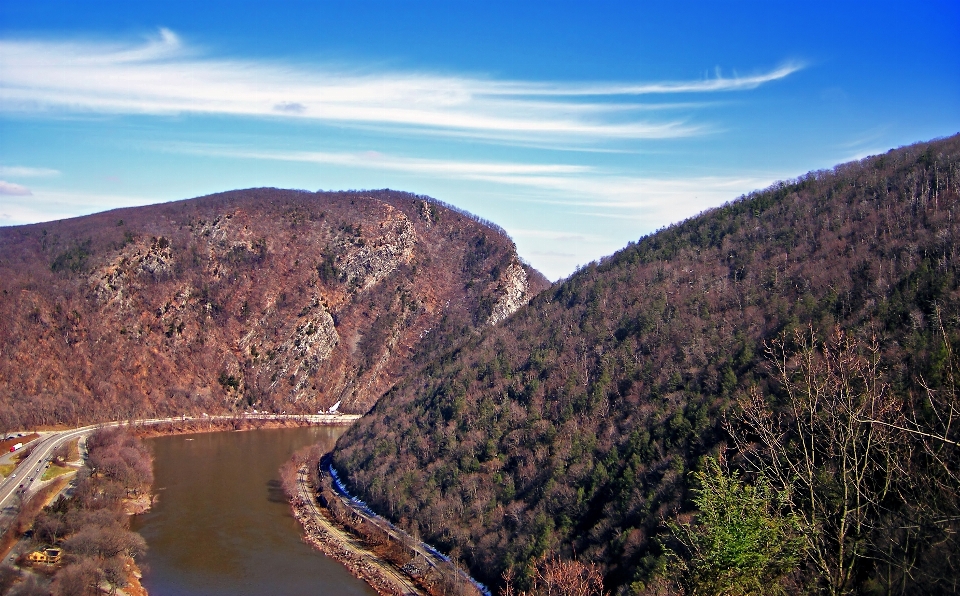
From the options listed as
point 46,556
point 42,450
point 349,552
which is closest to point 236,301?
point 42,450

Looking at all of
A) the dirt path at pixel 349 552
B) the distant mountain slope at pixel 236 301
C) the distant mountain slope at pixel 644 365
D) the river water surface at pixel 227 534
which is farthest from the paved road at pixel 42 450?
the distant mountain slope at pixel 644 365

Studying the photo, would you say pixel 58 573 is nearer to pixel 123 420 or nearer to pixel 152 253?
pixel 123 420

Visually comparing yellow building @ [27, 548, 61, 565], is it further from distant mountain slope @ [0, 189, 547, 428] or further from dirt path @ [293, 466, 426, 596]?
distant mountain slope @ [0, 189, 547, 428]

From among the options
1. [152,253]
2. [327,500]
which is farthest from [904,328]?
[152,253]

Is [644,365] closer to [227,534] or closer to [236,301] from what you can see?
Result: [227,534]

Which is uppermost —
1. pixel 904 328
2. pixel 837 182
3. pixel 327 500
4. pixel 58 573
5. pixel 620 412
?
pixel 837 182

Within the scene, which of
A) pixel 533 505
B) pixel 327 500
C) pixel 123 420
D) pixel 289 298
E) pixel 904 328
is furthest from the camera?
pixel 289 298
